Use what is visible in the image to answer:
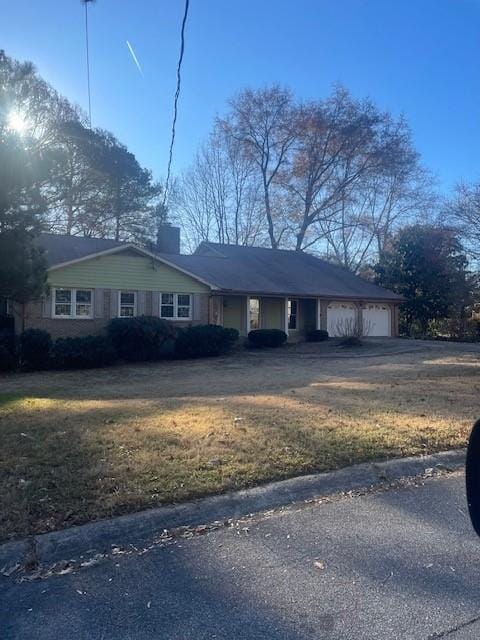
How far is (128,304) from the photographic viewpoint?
24.0 metres

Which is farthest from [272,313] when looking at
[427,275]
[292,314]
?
[427,275]

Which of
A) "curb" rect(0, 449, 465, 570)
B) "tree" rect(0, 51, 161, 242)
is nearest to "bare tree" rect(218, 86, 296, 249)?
"tree" rect(0, 51, 161, 242)

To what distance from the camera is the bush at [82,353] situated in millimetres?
18828

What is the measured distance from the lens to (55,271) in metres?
22.1

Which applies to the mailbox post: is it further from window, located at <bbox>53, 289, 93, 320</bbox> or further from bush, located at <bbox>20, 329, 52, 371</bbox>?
window, located at <bbox>53, 289, 93, 320</bbox>

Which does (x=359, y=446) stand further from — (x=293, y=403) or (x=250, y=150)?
(x=250, y=150)

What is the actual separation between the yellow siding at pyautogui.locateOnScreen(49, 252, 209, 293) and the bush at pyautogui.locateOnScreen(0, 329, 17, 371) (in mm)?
3792

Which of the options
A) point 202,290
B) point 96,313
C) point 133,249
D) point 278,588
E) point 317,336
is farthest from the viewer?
point 317,336

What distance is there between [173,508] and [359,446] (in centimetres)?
274

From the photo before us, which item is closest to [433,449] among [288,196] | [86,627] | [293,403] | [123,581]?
[293,403]

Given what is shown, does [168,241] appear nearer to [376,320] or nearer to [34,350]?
[376,320]

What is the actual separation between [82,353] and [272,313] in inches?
497

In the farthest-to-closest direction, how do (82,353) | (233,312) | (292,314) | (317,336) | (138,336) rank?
(292,314) < (317,336) < (233,312) < (138,336) < (82,353)

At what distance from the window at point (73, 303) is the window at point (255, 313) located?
29.7ft
